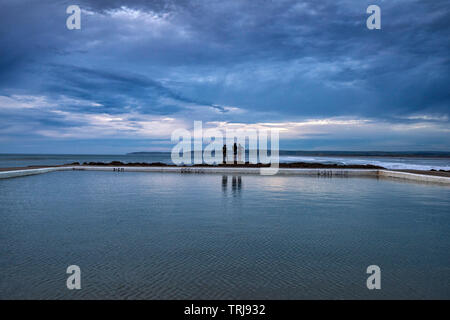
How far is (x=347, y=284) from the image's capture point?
3877 millimetres

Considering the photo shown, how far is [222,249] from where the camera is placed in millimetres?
5234

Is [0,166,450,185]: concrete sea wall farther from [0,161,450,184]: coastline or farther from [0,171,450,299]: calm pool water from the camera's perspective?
[0,171,450,299]: calm pool water

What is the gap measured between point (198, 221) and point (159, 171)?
60.0 feet

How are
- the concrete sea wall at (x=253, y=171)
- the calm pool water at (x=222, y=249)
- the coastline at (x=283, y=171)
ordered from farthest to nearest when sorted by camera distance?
the coastline at (x=283, y=171) < the concrete sea wall at (x=253, y=171) < the calm pool water at (x=222, y=249)

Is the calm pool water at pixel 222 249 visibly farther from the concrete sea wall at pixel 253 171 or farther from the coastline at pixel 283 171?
the coastline at pixel 283 171

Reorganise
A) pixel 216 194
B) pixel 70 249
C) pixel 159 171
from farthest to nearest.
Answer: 1. pixel 159 171
2. pixel 216 194
3. pixel 70 249

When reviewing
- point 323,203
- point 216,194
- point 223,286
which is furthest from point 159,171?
point 223,286

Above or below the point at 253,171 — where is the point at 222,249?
below

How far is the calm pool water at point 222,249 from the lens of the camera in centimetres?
373

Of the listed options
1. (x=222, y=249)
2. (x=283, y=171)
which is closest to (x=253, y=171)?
(x=283, y=171)

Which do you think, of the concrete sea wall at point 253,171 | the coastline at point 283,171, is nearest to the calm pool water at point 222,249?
the concrete sea wall at point 253,171

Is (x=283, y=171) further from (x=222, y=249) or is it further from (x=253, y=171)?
(x=222, y=249)

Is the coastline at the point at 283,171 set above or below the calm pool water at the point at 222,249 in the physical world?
above
